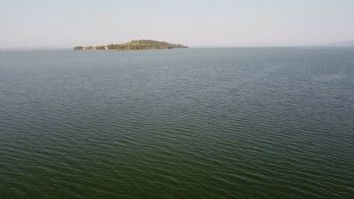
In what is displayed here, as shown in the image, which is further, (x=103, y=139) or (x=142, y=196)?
(x=103, y=139)

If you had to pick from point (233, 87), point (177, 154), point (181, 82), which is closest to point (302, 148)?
point (177, 154)

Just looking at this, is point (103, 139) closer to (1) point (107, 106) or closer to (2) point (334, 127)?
(1) point (107, 106)

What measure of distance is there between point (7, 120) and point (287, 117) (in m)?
39.7

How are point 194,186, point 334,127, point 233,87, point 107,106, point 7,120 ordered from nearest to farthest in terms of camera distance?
1. point 194,186
2. point 334,127
3. point 7,120
4. point 107,106
5. point 233,87

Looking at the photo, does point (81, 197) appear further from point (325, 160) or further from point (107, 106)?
point (107, 106)

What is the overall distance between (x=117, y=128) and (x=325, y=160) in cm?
2501

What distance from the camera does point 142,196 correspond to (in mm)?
28656

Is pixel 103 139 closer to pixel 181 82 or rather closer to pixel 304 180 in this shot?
pixel 304 180

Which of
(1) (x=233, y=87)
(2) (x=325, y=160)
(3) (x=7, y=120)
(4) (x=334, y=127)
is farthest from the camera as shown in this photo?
(1) (x=233, y=87)

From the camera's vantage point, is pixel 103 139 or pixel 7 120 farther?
pixel 7 120

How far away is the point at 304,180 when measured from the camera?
103ft

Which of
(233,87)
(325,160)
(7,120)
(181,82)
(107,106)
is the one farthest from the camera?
(181,82)

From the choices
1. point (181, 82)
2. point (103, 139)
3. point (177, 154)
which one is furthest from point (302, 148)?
point (181, 82)

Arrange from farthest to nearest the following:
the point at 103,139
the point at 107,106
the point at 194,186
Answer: the point at 107,106, the point at 103,139, the point at 194,186
